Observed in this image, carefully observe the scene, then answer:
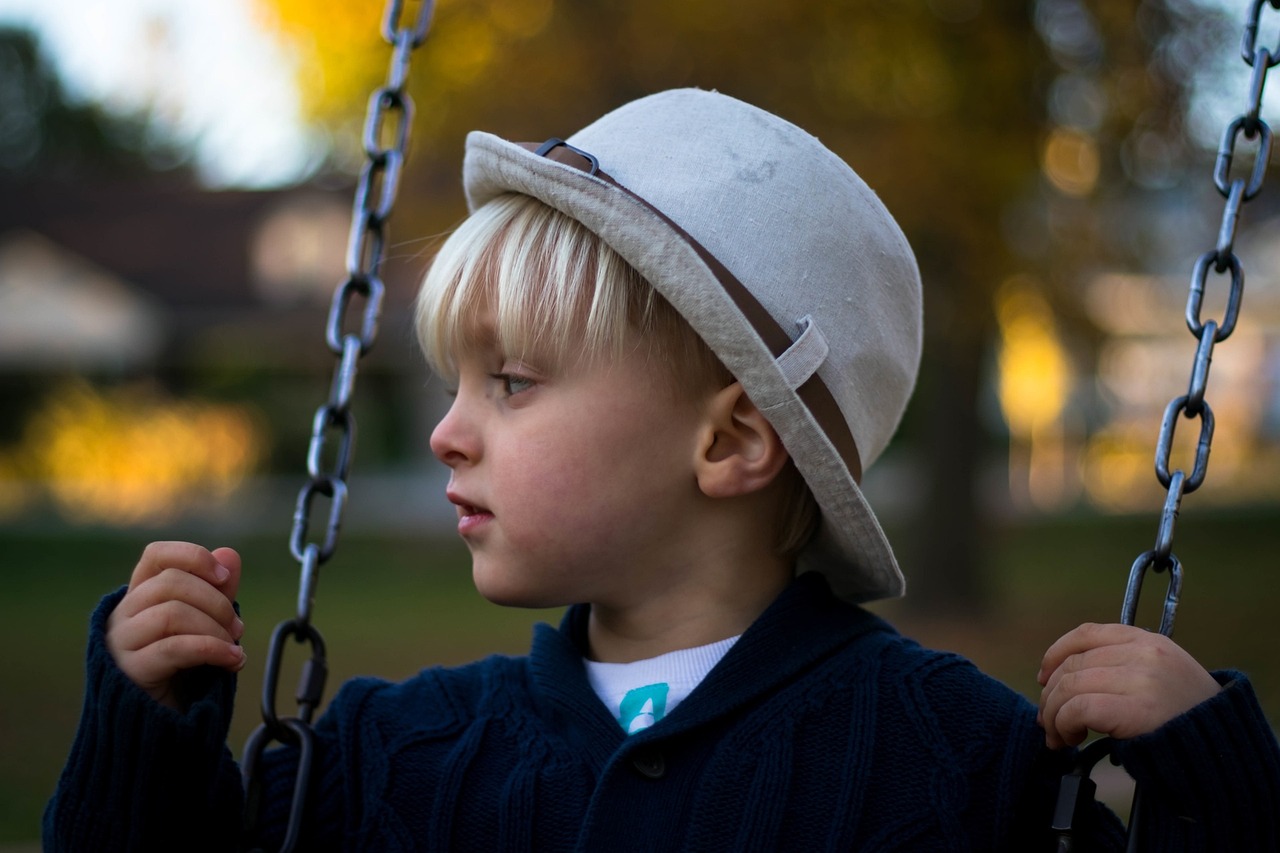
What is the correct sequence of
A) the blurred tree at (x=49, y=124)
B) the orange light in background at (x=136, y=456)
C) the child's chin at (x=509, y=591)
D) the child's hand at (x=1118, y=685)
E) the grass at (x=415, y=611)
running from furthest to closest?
the blurred tree at (x=49, y=124), the orange light in background at (x=136, y=456), the grass at (x=415, y=611), the child's chin at (x=509, y=591), the child's hand at (x=1118, y=685)

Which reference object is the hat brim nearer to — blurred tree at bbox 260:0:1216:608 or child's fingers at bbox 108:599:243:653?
child's fingers at bbox 108:599:243:653

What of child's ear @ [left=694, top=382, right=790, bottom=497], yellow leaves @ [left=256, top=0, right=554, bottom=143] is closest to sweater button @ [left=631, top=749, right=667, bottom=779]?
child's ear @ [left=694, top=382, right=790, bottom=497]

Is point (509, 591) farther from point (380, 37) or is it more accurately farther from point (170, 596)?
point (380, 37)

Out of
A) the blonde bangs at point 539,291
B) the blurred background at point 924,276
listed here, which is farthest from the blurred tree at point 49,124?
the blonde bangs at point 539,291

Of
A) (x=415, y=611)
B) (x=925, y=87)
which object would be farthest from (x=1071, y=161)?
(x=415, y=611)

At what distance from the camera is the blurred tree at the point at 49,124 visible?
38250 mm

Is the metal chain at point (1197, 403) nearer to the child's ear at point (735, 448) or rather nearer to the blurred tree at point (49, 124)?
the child's ear at point (735, 448)

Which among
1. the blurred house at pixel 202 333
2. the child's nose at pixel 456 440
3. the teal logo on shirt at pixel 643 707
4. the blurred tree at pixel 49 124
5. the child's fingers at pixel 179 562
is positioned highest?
the blurred tree at pixel 49 124

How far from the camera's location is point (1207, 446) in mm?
1668

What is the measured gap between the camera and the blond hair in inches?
66.4

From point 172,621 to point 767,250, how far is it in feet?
2.76

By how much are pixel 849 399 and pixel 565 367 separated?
38 centimetres

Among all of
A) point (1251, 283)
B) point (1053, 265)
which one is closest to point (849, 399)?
point (1053, 265)

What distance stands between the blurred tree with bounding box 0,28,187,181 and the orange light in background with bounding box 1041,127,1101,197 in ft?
115
